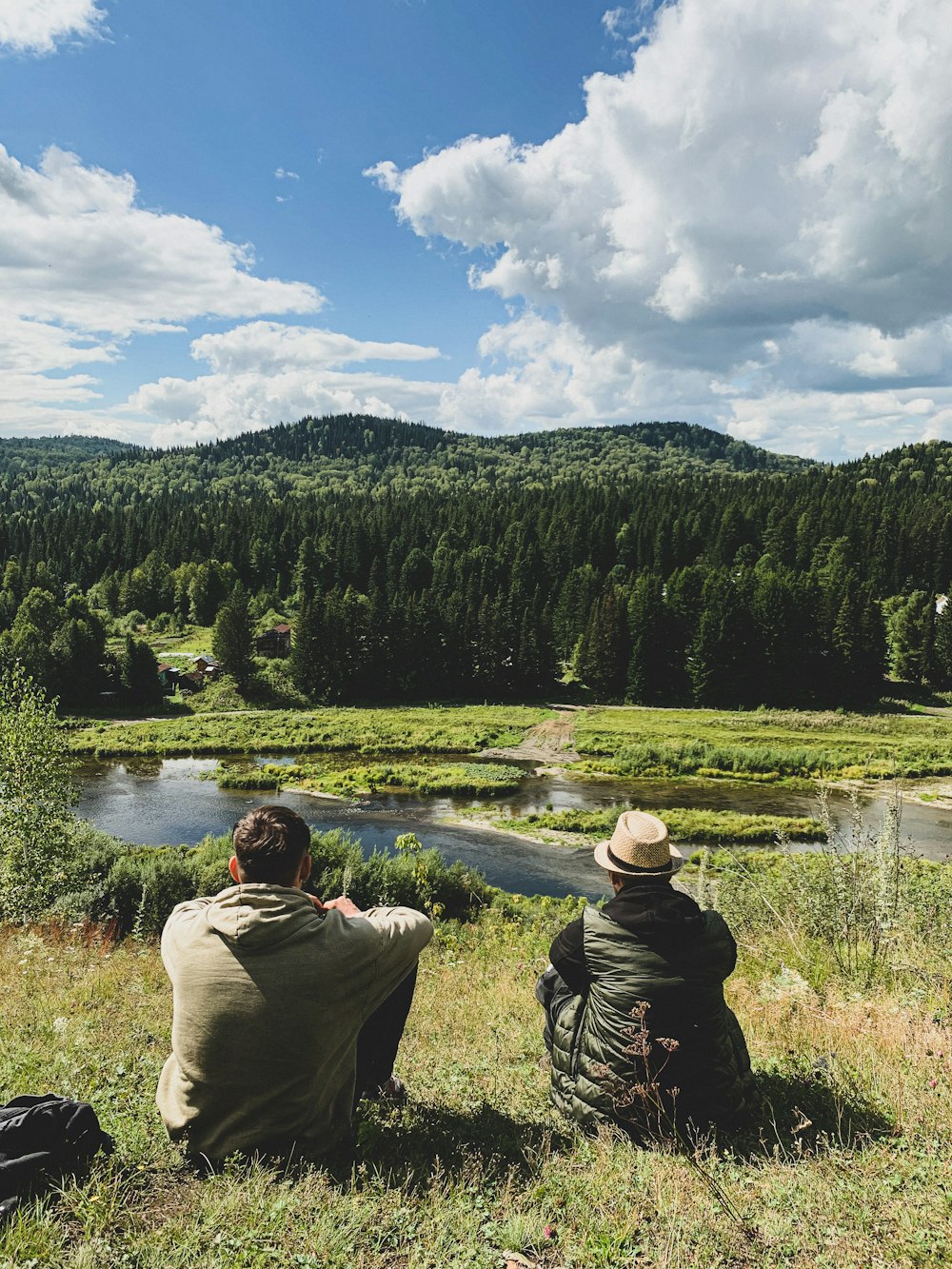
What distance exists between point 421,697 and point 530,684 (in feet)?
38.3

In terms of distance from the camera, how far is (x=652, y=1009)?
12.1 ft

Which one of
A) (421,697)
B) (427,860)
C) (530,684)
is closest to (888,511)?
(530,684)

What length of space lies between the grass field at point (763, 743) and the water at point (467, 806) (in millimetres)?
3320

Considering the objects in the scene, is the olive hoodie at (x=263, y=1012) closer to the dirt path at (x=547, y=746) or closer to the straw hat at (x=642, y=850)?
the straw hat at (x=642, y=850)

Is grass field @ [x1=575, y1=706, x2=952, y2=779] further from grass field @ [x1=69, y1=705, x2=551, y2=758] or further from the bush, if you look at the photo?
the bush

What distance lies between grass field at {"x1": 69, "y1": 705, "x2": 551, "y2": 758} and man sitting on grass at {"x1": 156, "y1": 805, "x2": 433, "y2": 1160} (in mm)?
47606

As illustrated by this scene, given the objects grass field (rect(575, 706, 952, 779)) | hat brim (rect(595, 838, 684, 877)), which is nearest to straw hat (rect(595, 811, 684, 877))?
hat brim (rect(595, 838, 684, 877))

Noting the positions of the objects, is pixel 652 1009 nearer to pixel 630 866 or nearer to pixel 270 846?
pixel 630 866

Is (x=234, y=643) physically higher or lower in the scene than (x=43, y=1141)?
lower

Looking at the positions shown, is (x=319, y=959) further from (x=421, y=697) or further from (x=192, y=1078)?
(x=421, y=697)

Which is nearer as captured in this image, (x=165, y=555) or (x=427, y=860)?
(x=427, y=860)

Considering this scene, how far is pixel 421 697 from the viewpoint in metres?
73.8

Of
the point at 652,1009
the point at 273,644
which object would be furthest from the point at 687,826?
the point at 273,644

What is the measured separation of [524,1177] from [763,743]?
52137 millimetres
